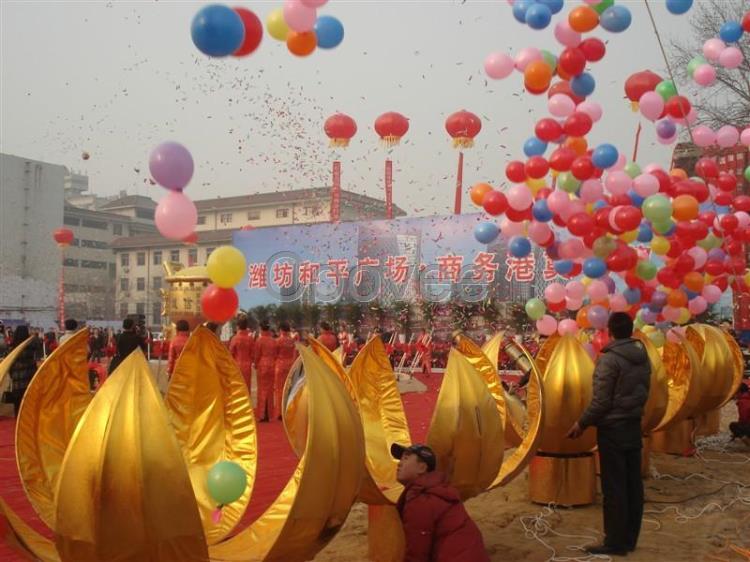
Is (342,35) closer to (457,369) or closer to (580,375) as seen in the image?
(457,369)

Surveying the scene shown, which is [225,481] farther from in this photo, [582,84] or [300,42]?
[582,84]

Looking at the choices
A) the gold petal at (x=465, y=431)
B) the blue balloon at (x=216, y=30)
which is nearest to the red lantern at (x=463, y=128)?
the gold petal at (x=465, y=431)

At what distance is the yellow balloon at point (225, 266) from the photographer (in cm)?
307

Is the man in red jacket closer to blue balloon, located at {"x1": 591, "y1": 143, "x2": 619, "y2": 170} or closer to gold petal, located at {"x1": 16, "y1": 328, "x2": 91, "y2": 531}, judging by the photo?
gold petal, located at {"x1": 16, "y1": 328, "x2": 91, "y2": 531}

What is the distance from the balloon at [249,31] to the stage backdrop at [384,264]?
14.8m

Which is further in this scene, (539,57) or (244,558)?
(539,57)

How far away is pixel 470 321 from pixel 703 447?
11.1 m

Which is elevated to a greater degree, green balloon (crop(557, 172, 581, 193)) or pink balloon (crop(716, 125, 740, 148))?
pink balloon (crop(716, 125, 740, 148))

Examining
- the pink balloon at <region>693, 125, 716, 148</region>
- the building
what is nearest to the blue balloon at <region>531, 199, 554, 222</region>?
the pink balloon at <region>693, 125, 716, 148</region>

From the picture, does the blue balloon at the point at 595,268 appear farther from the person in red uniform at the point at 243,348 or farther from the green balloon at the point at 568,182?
the person in red uniform at the point at 243,348

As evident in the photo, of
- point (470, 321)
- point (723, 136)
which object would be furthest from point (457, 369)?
point (470, 321)

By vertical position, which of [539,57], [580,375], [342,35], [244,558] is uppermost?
[539,57]

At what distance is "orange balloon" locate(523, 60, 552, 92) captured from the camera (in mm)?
6758

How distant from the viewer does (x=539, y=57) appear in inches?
272
